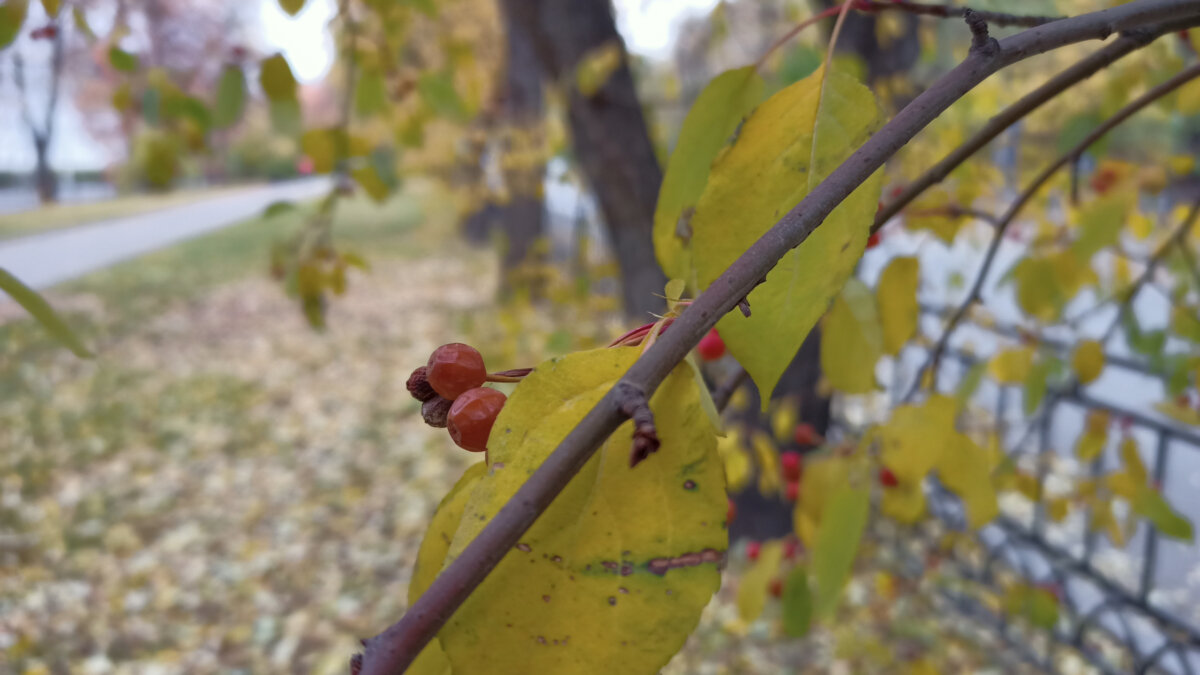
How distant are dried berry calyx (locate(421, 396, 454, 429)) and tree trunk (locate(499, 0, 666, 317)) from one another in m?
2.18

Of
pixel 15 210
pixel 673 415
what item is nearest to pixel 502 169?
pixel 673 415

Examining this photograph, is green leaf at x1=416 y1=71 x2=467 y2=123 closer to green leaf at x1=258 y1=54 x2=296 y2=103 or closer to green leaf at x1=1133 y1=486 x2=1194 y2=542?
green leaf at x1=258 y1=54 x2=296 y2=103

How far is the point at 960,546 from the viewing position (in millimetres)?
3402

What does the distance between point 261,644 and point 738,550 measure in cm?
198

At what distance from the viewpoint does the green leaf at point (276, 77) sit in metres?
1.48

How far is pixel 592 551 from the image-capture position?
0.36 metres

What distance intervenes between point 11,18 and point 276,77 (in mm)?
403

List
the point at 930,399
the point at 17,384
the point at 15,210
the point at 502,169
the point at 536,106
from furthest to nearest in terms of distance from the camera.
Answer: the point at 15,210 → the point at 536,106 → the point at 17,384 → the point at 502,169 → the point at 930,399

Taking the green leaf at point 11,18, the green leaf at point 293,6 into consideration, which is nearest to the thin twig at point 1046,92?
the green leaf at point 293,6

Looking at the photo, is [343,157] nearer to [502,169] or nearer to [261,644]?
[261,644]

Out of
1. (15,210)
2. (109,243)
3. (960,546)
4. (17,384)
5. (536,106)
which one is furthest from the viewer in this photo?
(15,210)

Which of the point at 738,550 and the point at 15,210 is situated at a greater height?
the point at 15,210

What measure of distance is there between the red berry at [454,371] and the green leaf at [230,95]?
143 centimetres

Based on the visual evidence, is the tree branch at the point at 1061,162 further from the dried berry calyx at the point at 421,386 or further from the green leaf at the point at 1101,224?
the dried berry calyx at the point at 421,386
